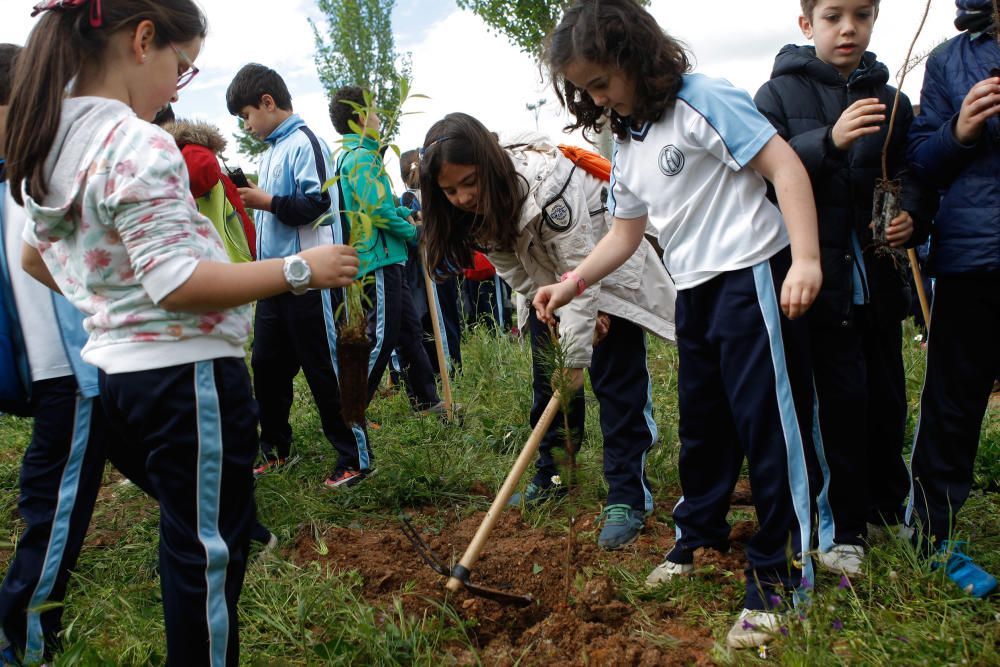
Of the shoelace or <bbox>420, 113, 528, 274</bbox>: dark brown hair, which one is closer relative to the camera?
<bbox>420, 113, 528, 274</bbox>: dark brown hair

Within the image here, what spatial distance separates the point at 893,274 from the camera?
2.35 metres

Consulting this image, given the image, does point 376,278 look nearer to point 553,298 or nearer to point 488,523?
point 553,298

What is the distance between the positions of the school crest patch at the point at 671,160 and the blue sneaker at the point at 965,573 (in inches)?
48.7

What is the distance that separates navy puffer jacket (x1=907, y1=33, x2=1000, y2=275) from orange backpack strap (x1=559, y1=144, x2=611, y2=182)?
1.06 m

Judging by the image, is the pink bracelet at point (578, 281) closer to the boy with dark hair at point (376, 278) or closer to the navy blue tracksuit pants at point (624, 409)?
the navy blue tracksuit pants at point (624, 409)

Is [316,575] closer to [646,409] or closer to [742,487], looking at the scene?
[646,409]

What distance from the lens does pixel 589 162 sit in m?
2.99

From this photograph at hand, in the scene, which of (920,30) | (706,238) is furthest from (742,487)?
(920,30)

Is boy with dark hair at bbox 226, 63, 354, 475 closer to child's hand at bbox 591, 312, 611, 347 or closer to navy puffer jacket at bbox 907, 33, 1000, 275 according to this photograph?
child's hand at bbox 591, 312, 611, 347

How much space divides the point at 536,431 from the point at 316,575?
34.6 inches

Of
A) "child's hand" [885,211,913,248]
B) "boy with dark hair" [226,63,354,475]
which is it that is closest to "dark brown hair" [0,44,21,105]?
"boy with dark hair" [226,63,354,475]

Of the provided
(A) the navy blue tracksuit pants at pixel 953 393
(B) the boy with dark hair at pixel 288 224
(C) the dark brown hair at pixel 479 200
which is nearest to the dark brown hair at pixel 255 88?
(B) the boy with dark hair at pixel 288 224

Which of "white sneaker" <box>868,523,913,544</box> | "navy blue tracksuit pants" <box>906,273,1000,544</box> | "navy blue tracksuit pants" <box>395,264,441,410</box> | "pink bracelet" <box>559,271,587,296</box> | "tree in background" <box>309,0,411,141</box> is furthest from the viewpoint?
"tree in background" <box>309,0,411,141</box>

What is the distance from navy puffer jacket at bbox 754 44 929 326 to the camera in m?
2.23
